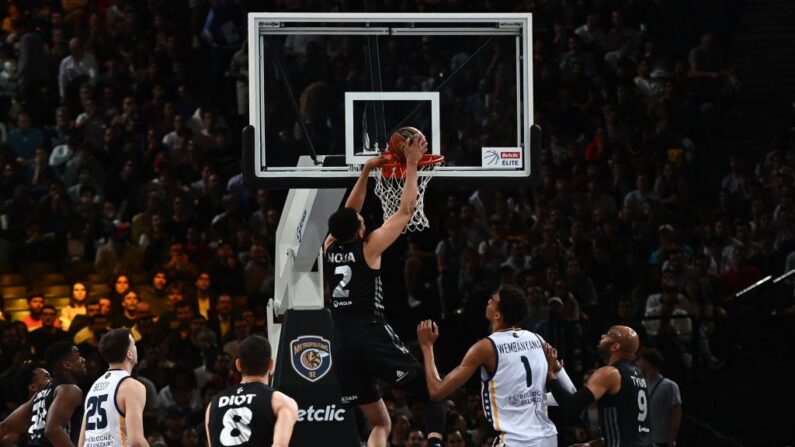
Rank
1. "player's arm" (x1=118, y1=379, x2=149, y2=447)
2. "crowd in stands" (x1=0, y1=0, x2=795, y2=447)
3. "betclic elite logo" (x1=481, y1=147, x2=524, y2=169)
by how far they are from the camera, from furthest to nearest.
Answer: "crowd in stands" (x1=0, y1=0, x2=795, y2=447), "betclic elite logo" (x1=481, y1=147, x2=524, y2=169), "player's arm" (x1=118, y1=379, x2=149, y2=447)

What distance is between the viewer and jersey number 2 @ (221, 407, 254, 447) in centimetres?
788

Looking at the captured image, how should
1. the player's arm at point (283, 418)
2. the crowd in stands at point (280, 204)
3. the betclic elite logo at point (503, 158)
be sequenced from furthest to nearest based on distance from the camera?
1. the crowd in stands at point (280, 204)
2. the betclic elite logo at point (503, 158)
3. the player's arm at point (283, 418)

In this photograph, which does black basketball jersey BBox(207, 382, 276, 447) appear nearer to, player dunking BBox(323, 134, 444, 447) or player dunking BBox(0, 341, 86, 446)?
player dunking BBox(323, 134, 444, 447)

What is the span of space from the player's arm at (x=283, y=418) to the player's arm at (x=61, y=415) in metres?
2.53

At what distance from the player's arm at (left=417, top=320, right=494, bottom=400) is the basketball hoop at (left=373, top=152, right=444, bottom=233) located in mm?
833

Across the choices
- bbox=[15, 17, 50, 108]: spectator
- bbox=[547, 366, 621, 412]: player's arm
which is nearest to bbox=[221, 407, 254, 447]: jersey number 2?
bbox=[547, 366, 621, 412]: player's arm

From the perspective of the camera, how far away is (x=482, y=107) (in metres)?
10.1

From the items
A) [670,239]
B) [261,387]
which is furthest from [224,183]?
[261,387]

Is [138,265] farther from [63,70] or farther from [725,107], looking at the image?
[725,107]

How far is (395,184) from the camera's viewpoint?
9.94 metres

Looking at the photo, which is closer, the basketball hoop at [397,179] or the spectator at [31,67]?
the basketball hoop at [397,179]

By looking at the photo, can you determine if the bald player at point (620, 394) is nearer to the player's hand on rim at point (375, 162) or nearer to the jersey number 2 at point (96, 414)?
the player's hand on rim at point (375, 162)

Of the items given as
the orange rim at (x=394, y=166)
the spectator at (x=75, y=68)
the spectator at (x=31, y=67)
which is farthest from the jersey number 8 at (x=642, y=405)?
the spectator at (x=31, y=67)

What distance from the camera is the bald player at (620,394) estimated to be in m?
9.71
